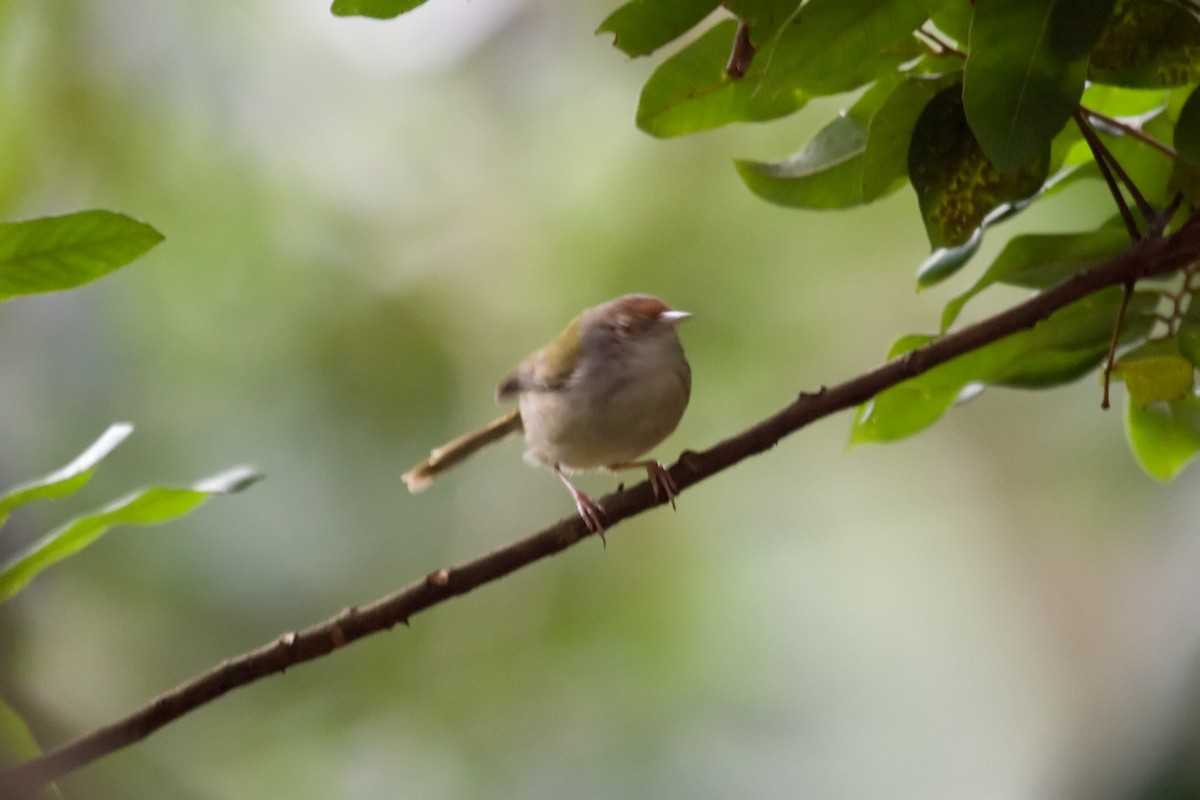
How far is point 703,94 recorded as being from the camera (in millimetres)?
1044

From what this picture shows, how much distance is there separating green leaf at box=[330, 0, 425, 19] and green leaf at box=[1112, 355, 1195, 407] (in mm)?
729

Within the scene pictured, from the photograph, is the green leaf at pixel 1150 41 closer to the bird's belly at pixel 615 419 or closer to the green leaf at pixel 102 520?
the bird's belly at pixel 615 419

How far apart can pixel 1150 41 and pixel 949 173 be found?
7.3 inches

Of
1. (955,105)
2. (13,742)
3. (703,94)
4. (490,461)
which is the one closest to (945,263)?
(955,105)

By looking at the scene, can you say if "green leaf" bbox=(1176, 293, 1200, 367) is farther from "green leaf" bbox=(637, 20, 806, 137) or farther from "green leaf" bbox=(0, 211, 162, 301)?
"green leaf" bbox=(0, 211, 162, 301)

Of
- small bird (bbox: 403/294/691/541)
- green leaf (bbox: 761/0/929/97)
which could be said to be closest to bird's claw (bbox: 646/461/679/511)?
small bird (bbox: 403/294/691/541)

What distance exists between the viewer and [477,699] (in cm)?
229

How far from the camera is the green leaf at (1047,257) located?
3.38 ft

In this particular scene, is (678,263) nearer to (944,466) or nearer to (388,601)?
(944,466)

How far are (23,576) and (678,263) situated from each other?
5.41 ft

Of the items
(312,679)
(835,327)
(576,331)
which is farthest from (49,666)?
(835,327)

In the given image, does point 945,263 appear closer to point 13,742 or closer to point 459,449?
point 459,449

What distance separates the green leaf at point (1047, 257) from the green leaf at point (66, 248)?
808 mm

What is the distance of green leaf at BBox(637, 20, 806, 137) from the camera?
3.38ft
